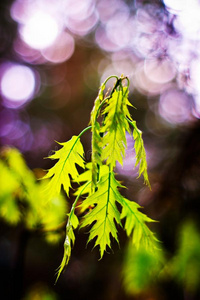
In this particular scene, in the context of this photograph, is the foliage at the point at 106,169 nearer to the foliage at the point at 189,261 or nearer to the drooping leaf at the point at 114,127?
the drooping leaf at the point at 114,127

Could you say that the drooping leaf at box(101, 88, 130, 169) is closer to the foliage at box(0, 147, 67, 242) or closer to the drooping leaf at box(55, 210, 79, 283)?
the drooping leaf at box(55, 210, 79, 283)

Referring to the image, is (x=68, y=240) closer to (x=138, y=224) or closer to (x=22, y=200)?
(x=138, y=224)

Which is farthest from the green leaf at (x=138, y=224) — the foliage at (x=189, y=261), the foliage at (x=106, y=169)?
the foliage at (x=189, y=261)

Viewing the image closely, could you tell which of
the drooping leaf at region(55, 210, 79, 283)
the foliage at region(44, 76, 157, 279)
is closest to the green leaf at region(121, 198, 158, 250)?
the foliage at region(44, 76, 157, 279)

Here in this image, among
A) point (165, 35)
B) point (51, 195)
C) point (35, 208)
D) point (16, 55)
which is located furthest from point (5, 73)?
point (51, 195)

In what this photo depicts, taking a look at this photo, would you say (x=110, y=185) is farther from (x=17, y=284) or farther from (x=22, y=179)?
(x=17, y=284)

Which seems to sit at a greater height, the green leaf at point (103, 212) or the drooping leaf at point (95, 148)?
the drooping leaf at point (95, 148)

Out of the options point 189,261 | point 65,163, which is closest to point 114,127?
point 65,163
